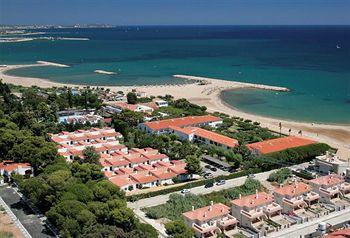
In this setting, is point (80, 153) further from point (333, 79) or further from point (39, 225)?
point (333, 79)

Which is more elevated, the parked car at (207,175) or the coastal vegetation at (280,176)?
the coastal vegetation at (280,176)

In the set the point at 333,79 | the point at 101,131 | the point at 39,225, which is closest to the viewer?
the point at 39,225

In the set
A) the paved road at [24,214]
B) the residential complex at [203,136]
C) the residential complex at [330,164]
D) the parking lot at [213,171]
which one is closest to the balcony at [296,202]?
the residential complex at [330,164]

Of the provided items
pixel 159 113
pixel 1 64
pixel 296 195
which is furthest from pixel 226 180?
pixel 1 64

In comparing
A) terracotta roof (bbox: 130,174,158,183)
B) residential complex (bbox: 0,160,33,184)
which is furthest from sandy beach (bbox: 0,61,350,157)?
residential complex (bbox: 0,160,33,184)

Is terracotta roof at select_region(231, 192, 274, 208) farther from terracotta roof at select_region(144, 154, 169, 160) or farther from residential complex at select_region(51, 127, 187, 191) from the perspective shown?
terracotta roof at select_region(144, 154, 169, 160)

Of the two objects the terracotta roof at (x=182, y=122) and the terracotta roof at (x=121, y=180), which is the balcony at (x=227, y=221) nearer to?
the terracotta roof at (x=121, y=180)
